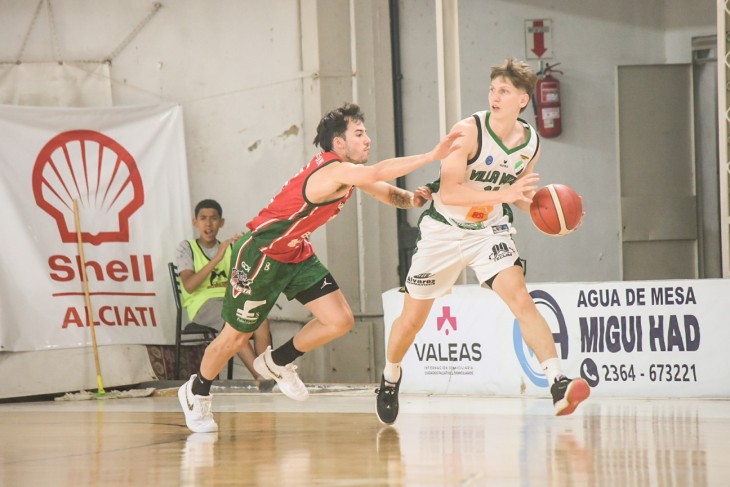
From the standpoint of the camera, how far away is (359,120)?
18.1ft

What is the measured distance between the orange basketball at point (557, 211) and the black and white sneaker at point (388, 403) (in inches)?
47.1

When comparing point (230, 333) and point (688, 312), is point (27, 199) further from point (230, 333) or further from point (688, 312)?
point (688, 312)

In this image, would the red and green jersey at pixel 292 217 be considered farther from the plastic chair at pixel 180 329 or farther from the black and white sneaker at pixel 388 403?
the plastic chair at pixel 180 329

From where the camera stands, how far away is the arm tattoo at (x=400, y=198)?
5.70m

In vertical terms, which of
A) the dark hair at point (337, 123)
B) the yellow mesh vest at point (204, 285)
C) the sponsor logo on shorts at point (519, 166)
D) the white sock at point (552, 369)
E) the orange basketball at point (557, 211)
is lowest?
the white sock at point (552, 369)

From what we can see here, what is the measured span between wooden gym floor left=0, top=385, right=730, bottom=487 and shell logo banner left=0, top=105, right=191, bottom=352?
55.8 inches

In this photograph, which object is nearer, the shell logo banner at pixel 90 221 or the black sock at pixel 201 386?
the black sock at pixel 201 386

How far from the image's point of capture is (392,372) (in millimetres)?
5723

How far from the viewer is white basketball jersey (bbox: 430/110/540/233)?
5355 mm

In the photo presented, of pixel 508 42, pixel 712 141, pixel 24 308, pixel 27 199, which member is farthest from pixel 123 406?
pixel 712 141

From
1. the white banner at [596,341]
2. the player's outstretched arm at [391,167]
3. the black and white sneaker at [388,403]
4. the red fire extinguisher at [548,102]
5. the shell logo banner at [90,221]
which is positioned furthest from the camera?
the red fire extinguisher at [548,102]

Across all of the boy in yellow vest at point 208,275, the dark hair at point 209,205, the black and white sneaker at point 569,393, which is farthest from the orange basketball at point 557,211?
the dark hair at point 209,205

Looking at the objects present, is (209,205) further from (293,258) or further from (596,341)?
(293,258)

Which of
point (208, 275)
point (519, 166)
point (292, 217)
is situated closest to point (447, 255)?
point (519, 166)
